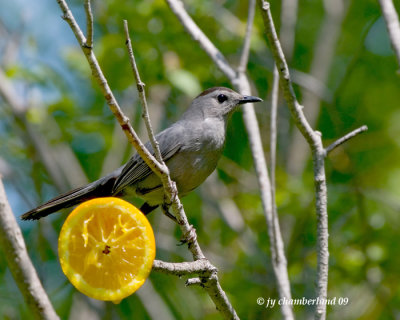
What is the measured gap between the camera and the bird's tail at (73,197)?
4551 millimetres

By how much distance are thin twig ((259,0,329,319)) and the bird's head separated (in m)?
1.80

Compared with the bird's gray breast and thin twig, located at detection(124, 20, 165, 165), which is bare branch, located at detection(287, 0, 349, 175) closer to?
the bird's gray breast

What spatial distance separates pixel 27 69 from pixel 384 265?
422cm

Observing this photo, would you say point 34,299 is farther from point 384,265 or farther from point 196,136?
point 384,265

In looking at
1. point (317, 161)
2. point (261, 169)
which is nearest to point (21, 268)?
point (317, 161)

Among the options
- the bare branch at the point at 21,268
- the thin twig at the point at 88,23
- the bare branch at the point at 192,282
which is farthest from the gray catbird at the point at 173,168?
the thin twig at the point at 88,23

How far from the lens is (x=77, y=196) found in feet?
16.1

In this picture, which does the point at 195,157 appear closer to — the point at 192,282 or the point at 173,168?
the point at 173,168

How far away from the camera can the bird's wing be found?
16.0ft

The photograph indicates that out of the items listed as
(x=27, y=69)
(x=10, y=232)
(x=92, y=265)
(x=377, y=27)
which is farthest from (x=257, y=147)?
(x=377, y=27)

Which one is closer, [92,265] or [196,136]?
[92,265]

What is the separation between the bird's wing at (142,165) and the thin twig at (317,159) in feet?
5.34

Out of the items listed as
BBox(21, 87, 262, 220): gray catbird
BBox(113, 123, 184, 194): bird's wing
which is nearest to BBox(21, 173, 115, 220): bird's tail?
BBox(21, 87, 262, 220): gray catbird

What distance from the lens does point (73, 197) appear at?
4.88 metres
